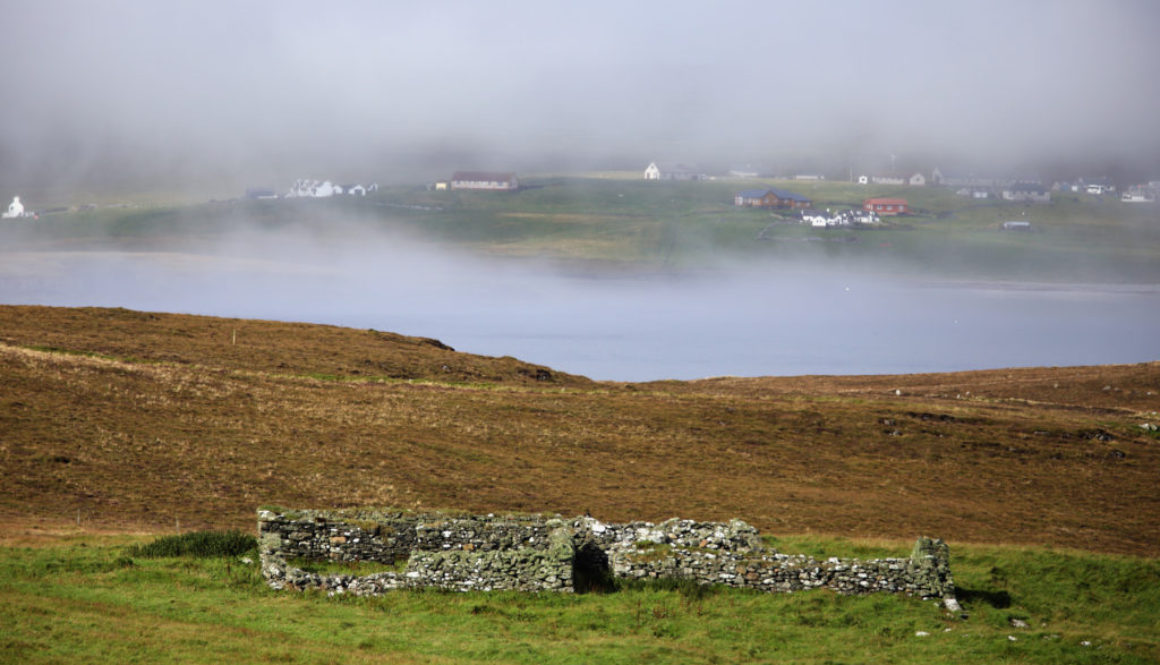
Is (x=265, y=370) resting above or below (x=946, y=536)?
above

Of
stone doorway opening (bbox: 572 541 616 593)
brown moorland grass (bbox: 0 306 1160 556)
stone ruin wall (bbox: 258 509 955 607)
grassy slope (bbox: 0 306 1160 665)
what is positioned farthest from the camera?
brown moorland grass (bbox: 0 306 1160 556)

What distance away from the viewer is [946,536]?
100 feet

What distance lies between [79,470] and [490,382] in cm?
2395

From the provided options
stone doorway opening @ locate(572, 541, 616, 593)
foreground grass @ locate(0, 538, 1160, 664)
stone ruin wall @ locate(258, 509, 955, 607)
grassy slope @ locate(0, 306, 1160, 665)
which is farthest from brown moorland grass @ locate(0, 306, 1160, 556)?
stone doorway opening @ locate(572, 541, 616, 593)

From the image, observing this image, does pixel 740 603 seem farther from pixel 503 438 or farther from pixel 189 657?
pixel 503 438

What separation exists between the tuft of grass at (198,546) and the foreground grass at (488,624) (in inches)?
16.9

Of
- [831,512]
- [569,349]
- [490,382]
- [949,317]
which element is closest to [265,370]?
[490,382]

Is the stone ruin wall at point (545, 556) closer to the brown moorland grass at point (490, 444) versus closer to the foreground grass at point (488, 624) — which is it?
the foreground grass at point (488, 624)

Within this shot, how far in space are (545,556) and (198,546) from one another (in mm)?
7331

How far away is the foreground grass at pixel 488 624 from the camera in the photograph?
15.8 m

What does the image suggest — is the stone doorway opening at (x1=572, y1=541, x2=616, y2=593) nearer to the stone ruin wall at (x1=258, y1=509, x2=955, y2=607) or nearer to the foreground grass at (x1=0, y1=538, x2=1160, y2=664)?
the stone ruin wall at (x1=258, y1=509, x2=955, y2=607)

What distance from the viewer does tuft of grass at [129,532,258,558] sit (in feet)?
68.8

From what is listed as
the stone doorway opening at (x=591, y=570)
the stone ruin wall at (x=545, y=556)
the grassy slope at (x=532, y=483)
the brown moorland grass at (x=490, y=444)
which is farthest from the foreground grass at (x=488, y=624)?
the brown moorland grass at (x=490, y=444)

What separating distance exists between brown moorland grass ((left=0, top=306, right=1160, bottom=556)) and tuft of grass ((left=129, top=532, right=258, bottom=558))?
4.98m
